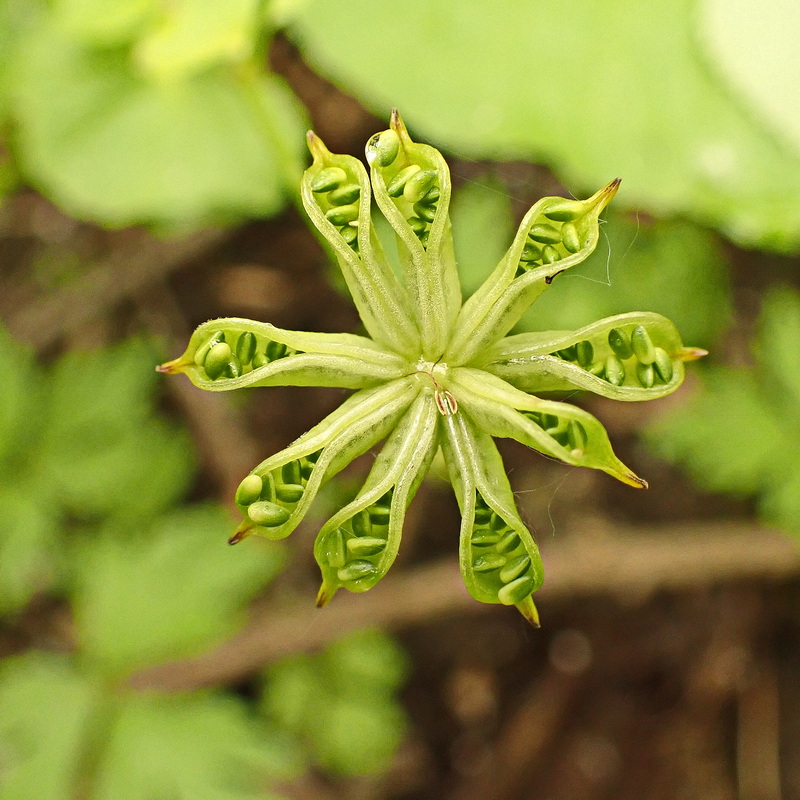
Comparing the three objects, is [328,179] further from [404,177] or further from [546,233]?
[546,233]

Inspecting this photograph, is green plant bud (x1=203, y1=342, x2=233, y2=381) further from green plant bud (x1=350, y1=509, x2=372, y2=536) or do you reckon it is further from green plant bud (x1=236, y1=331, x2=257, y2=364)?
green plant bud (x1=350, y1=509, x2=372, y2=536)

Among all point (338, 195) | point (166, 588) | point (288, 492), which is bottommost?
point (166, 588)

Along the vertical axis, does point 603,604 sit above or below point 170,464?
below

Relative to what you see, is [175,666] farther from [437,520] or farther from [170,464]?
[437,520]

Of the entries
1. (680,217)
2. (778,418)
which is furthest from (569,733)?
(680,217)

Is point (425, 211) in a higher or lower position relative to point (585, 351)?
higher

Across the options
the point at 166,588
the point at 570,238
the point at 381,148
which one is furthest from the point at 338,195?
the point at 166,588
